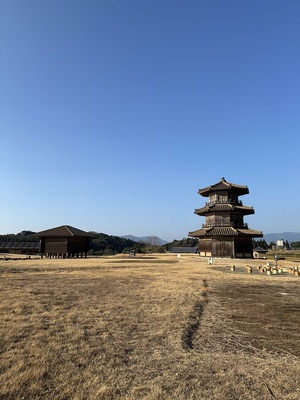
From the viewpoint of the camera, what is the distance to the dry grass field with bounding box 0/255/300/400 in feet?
13.2

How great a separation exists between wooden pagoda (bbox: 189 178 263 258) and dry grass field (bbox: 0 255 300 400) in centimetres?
→ 2915

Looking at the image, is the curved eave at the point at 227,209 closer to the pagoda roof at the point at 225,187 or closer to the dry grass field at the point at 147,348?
the pagoda roof at the point at 225,187

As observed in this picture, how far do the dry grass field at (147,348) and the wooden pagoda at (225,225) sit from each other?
29.2 metres

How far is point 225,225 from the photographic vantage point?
4003 cm

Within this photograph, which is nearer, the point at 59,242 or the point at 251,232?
the point at 251,232

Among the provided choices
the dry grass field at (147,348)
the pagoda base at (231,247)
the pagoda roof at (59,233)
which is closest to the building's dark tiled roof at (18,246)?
the pagoda roof at (59,233)

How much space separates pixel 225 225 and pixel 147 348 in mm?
36119

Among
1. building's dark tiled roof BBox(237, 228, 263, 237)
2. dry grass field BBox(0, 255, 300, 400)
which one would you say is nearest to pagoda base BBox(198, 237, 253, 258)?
building's dark tiled roof BBox(237, 228, 263, 237)

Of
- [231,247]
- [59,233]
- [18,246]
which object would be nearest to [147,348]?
[231,247]

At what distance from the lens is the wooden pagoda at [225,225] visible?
128 feet

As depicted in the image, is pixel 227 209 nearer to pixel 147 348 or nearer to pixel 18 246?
pixel 147 348

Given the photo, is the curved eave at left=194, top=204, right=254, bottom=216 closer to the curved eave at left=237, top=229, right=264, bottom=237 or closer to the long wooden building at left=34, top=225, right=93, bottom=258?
the curved eave at left=237, top=229, right=264, bottom=237

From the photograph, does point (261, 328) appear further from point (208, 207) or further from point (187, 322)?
point (208, 207)

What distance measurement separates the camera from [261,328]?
7211 mm
